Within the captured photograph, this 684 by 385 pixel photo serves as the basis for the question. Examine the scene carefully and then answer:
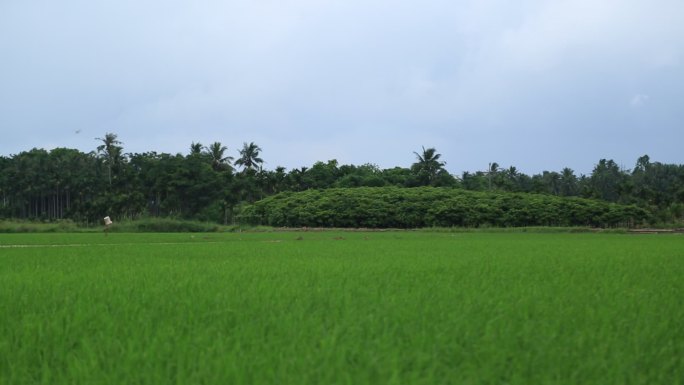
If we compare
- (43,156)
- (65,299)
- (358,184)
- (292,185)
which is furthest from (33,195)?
(65,299)

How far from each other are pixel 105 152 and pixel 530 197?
1955 inches

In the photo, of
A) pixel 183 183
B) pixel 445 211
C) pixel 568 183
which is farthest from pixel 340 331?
pixel 568 183

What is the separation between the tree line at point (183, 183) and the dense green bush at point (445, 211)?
507 centimetres

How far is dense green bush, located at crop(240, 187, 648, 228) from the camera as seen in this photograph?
38.2 m

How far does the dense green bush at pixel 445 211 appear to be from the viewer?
A: 125ft

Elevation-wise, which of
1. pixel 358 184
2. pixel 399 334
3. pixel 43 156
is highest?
pixel 43 156

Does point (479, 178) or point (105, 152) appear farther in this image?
point (105, 152)

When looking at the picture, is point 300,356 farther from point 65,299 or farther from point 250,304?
point 65,299

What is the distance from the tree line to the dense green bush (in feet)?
16.6

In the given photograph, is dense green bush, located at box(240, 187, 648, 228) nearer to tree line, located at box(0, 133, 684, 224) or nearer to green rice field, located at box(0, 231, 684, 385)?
tree line, located at box(0, 133, 684, 224)

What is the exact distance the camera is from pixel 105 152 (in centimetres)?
6819

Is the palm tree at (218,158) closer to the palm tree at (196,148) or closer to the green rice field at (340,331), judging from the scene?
the palm tree at (196,148)

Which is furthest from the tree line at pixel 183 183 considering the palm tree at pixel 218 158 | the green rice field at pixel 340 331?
the green rice field at pixel 340 331

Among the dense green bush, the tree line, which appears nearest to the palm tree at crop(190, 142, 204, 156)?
the tree line
